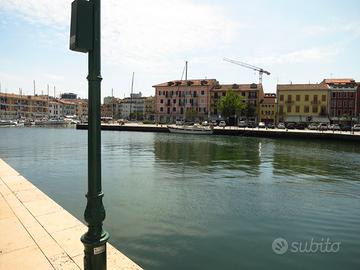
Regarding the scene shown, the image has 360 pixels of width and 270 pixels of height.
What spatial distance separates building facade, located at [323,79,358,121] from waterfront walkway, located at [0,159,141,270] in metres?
95.6

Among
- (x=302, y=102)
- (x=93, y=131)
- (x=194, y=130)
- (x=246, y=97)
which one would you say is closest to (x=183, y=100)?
(x=246, y=97)

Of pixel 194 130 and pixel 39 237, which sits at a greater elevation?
pixel 194 130

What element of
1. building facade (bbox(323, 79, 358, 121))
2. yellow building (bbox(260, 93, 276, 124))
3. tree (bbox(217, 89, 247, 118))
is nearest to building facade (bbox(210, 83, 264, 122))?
yellow building (bbox(260, 93, 276, 124))

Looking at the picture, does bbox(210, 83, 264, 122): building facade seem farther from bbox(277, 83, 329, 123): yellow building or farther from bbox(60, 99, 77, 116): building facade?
bbox(60, 99, 77, 116): building facade

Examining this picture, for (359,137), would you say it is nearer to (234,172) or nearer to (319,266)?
(234,172)

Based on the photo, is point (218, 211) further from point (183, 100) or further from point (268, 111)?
point (183, 100)

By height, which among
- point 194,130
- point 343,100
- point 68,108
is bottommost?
point 194,130

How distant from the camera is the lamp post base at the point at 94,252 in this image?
4023mm

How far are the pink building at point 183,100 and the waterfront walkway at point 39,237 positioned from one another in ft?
332

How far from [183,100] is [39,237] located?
111m

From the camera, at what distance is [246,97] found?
108m

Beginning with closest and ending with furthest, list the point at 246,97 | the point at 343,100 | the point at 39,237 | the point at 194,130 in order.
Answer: the point at 39,237, the point at 194,130, the point at 343,100, the point at 246,97

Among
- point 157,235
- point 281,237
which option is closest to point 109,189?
point 157,235

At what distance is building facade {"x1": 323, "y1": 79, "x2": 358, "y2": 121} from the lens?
92.0 meters
